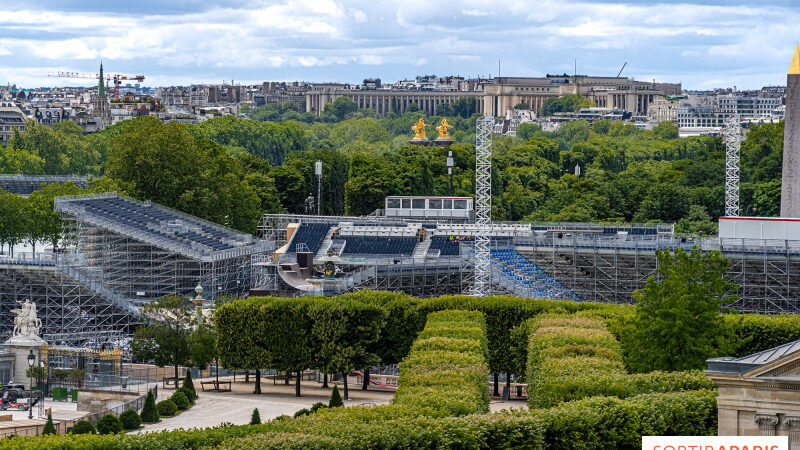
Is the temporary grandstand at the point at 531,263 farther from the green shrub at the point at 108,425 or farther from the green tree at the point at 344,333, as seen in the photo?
the green shrub at the point at 108,425

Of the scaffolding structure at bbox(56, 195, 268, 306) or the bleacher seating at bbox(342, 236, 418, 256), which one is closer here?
the scaffolding structure at bbox(56, 195, 268, 306)

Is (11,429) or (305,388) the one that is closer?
(11,429)

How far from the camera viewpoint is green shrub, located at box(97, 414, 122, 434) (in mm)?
55219

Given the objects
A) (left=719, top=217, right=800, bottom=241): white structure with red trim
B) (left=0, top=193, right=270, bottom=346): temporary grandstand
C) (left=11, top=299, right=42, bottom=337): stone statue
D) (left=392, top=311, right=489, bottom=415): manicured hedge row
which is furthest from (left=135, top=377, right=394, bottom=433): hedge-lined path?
(left=719, top=217, right=800, bottom=241): white structure with red trim

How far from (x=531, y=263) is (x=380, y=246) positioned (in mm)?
15358

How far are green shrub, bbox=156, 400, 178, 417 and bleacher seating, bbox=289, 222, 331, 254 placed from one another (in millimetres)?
43661

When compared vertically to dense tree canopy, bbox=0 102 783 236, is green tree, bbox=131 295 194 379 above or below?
below

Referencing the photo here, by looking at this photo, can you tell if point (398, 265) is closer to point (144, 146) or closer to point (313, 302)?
point (313, 302)

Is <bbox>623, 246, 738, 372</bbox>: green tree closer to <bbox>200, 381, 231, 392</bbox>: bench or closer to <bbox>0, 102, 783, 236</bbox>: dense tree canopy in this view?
<bbox>200, 381, 231, 392</bbox>: bench

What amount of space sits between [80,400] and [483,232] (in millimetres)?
31750

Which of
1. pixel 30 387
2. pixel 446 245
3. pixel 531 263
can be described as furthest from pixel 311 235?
pixel 30 387

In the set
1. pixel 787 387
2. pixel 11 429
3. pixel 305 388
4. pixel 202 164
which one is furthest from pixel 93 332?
pixel 787 387

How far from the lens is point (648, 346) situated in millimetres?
56312

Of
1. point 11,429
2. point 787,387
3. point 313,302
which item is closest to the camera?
point 787,387
